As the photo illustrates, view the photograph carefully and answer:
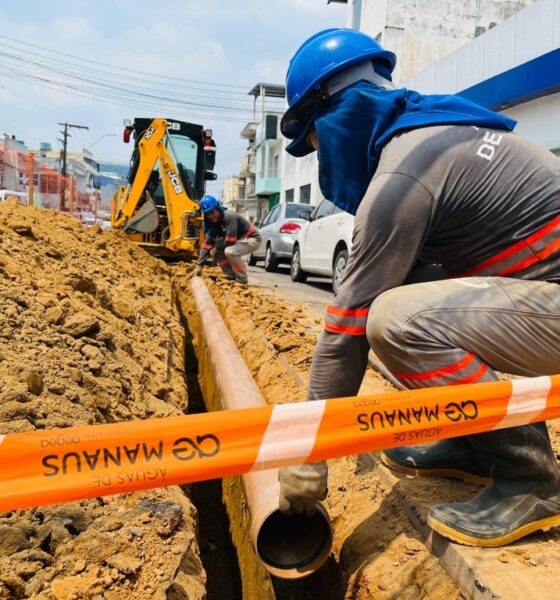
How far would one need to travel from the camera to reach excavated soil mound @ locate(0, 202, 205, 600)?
190cm

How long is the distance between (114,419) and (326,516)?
1.39 meters

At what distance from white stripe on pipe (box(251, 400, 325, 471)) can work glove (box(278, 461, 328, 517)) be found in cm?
36

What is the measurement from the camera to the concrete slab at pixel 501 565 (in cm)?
174

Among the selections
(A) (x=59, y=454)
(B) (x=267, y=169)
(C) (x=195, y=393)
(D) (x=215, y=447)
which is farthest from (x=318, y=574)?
(B) (x=267, y=169)

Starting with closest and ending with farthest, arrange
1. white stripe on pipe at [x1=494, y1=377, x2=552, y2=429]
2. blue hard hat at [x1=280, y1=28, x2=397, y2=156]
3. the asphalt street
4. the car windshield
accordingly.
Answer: white stripe on pipe at [x1=494, y1=377, x2=552, y2=429] < blue hard hat at [x1=280, y1=28, x2=397, y2=156] < the asphalt street < the car windshield

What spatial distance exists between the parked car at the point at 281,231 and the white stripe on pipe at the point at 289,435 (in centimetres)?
1055

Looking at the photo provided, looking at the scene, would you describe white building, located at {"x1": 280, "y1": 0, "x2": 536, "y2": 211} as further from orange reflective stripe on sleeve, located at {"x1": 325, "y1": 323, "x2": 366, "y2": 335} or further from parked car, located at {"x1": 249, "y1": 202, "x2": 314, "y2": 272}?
orange reflective stripe on sleeve, located at {"x1": 325, "y1": 323, "x2": 366, "y2": 335}

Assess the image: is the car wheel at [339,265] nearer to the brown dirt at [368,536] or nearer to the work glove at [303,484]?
the brown dirt at [368,536]

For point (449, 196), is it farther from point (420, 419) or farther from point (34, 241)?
point (34, 241)

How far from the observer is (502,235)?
2049 millimetres

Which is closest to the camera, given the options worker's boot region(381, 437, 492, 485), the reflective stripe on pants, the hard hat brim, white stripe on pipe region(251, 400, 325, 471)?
white stripe on pipe region(251, 400, 325, 471)

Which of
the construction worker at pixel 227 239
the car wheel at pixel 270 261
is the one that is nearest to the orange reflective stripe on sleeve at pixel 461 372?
the construction worker at pixel 227 239

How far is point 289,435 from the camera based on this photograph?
5.55 ft

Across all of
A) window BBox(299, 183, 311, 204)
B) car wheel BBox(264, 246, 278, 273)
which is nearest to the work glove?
car wheel BBox(264, 246, 278, 273)
